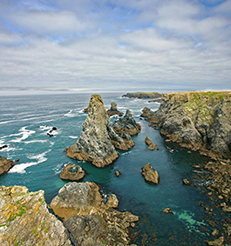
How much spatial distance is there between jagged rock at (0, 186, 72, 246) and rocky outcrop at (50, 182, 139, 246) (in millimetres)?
5642

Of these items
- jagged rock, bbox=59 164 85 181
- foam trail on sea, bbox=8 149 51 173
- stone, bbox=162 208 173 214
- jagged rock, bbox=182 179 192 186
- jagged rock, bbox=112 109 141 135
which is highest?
jagged rock, bbox=112 109 141 135

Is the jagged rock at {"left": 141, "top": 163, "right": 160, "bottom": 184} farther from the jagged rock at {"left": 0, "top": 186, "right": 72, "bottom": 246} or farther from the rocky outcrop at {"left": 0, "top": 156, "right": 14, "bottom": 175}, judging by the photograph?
the rocky outcrop at {"left": 0, "top": 156, "right": 14, "bottom": 175}

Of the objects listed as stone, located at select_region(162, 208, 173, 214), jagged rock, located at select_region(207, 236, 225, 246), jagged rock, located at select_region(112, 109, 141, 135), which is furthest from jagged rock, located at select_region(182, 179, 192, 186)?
jagged rock, located at select_region(112, 109, 141, 135)

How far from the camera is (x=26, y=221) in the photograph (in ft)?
48.0

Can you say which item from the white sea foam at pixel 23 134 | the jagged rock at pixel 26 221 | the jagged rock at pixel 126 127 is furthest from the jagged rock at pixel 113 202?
the white sea foam at pixel 23 134

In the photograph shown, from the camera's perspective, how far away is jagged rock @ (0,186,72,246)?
13.7 meters

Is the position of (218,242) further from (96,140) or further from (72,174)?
(96,140)

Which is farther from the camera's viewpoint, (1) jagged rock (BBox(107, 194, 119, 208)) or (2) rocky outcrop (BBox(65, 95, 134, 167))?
(2) rocky outcrop (BBox(65, 95, 134, 167))

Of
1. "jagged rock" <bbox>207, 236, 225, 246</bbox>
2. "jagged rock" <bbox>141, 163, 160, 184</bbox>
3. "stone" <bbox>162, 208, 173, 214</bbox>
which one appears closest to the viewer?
"jagged rock" <bbox>207, 236, 225, 246</bbox>

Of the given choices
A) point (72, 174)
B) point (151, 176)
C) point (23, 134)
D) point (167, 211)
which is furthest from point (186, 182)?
point (23, 134)

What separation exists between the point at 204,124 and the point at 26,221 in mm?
62231

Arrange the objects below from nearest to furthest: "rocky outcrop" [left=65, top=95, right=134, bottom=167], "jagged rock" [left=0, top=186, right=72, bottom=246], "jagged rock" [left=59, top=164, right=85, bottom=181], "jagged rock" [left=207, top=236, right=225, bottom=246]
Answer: "jagged rock" [left=0, top=186, right=72, bottom=246] < "jagged rock" [left=207, top=236, right=225, bottom=246] < "jagged rock" [left=59, top=164, right=85, bottom=181] < "rocky outcrop" [left=65, top=95, right=134, bottom=167]

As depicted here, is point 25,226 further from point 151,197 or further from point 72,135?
point 72,135

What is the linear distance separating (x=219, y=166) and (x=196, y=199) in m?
17.5
